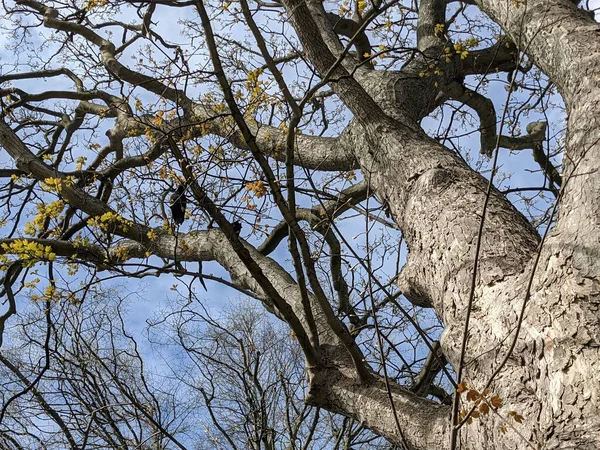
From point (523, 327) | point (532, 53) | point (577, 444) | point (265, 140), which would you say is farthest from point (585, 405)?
point (265, 140)

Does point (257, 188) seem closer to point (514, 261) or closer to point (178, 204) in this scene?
point (178, 204)

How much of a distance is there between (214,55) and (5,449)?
2907 mm

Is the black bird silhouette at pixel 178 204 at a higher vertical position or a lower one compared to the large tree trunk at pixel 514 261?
higher

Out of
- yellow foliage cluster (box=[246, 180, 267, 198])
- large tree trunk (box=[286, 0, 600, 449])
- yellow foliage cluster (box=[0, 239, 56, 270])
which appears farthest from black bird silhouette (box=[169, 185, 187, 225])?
large tree trunk (box=[286, 0, 600, 449])

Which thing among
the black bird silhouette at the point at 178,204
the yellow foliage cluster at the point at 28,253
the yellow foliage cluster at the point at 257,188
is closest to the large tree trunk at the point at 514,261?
the yellow foliage cluster at the point at 257,188

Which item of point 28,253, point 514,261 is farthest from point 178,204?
point 514,261

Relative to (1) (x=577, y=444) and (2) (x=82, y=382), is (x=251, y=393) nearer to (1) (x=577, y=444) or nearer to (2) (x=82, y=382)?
(2) (x=82, y=382)

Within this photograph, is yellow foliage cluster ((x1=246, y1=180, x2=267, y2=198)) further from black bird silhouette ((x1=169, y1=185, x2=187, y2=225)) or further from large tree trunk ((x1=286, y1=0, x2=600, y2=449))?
large tree trunk ((x1=286, y1=0, x2=600, y2=449))

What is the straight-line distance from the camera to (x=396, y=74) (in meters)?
3.66

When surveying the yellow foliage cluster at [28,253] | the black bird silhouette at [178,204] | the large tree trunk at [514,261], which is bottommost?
the large tree trunk at [514,261]

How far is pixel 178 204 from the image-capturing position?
106 inches

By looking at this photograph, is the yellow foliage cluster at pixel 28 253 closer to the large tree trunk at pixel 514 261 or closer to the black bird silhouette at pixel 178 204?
the black bird silhouette at pixel 178 204

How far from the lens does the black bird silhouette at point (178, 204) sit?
2.59 m

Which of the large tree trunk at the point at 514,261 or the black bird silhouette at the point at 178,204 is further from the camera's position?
the black bird silhouette at the point at 178,204
